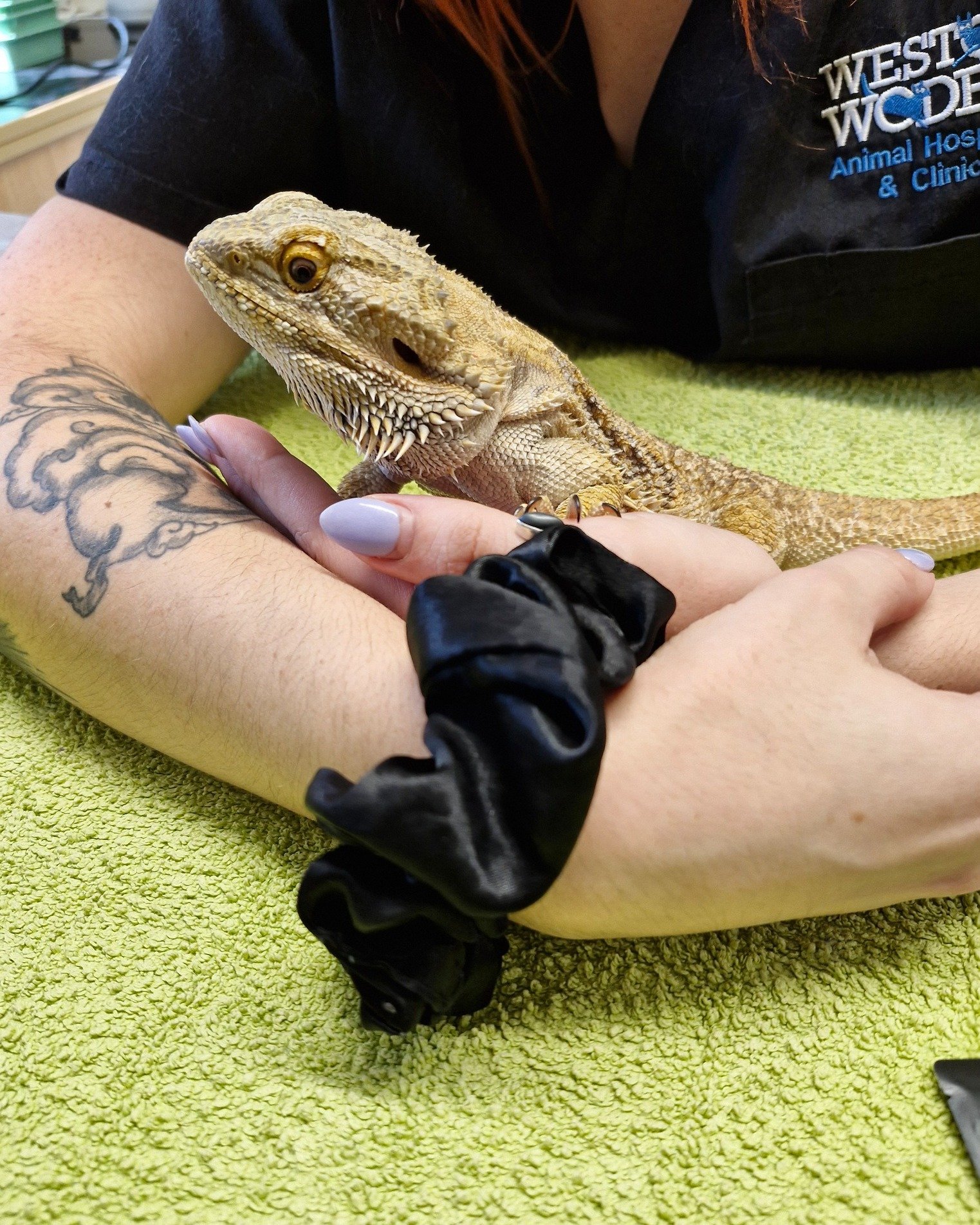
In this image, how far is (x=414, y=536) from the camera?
853mm

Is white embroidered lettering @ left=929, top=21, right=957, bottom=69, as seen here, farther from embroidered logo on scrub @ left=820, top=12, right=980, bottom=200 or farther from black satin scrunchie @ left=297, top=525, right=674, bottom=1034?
black satin scrunchie @ left=297, top=525, right=674, bottom=1034

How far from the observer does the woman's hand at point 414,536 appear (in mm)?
853

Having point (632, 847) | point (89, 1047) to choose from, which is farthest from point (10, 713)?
point (632, 847)

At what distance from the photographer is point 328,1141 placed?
2.22 feet

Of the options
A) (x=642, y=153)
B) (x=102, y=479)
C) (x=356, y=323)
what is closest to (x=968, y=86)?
(x=642, y=153)

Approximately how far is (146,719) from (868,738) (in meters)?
0.66

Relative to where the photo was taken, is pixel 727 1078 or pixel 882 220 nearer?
pixel 727 1078

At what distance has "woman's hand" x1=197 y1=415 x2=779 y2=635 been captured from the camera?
33.6 inches

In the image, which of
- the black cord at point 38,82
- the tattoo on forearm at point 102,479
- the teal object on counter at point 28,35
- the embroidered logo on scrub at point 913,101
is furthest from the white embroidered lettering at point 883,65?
the teal object on counter at point 28,35

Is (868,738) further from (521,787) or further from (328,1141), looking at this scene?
(328,1141)

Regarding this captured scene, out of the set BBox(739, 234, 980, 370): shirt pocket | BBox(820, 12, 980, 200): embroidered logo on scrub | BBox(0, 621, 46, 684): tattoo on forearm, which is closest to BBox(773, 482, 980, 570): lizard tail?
BBox(739, 234, 980, 370): shirt pocket

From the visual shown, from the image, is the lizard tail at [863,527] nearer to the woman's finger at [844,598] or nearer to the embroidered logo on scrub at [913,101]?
the woman's finger at [844,598]

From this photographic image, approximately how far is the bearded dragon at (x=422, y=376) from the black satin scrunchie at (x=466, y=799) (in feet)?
0.96

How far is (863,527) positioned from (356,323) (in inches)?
28.5
